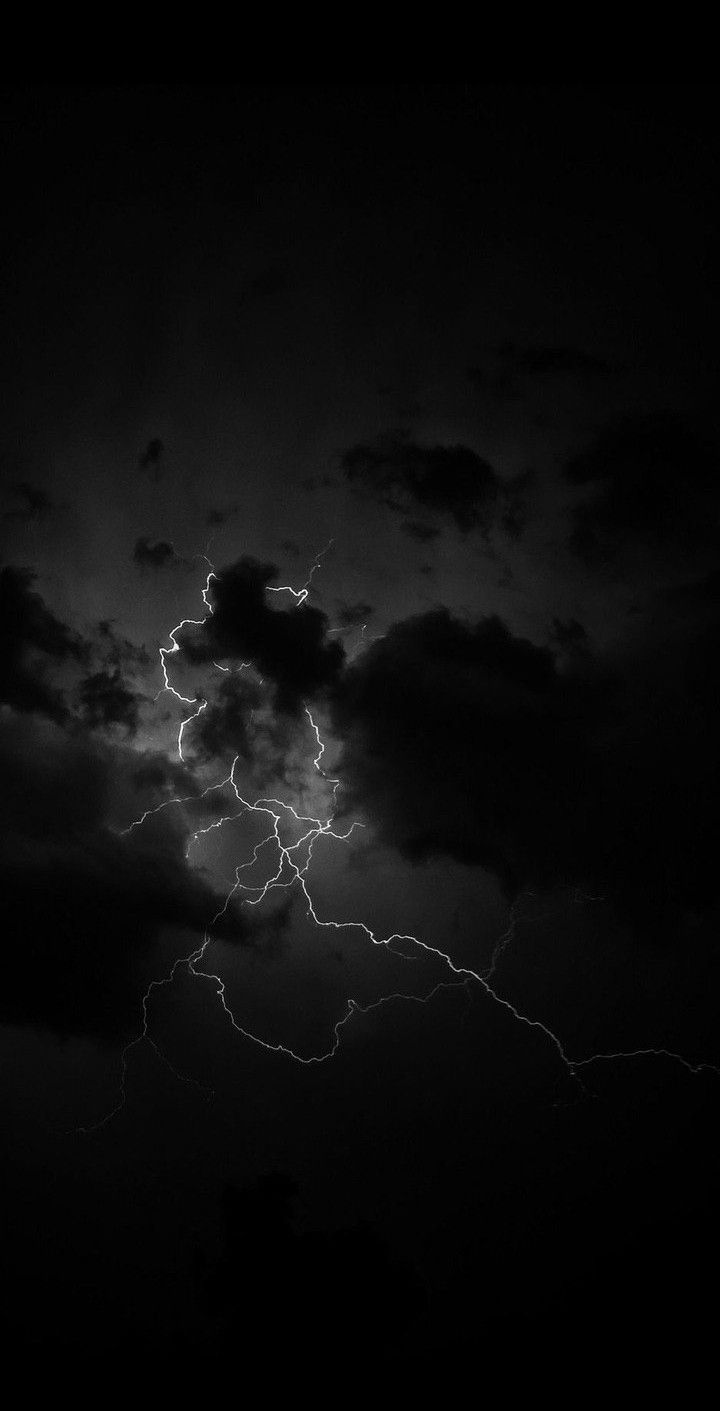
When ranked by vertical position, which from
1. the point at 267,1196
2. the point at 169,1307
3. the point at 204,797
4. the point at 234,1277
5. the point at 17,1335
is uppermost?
the point at 204,797

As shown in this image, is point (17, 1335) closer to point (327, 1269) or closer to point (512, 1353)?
point (512, 1353)

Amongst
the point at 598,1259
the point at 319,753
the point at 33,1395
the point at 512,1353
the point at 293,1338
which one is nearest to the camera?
the point at 293,1338

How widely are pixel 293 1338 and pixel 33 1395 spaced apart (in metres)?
8.18

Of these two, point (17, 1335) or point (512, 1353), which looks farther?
point (17, 1335)

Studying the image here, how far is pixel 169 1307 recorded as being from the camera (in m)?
16.8

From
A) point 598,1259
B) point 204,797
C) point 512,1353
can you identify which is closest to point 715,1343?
point 512,1353

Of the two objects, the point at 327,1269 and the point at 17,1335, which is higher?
the point at 327,1269

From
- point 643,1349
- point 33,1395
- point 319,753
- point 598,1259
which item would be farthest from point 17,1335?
point 319,753

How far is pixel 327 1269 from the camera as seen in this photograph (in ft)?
22.0

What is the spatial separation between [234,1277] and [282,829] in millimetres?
8066

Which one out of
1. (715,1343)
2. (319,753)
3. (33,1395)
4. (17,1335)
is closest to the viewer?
(715,1343)

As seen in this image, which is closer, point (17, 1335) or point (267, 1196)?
point (267, 1196)

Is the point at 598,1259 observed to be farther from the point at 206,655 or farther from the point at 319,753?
the point at 206,655

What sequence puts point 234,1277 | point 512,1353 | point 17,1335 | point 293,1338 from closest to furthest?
point 293,1338 < point 234,1277 < point 512,1353 < point 17,1335
